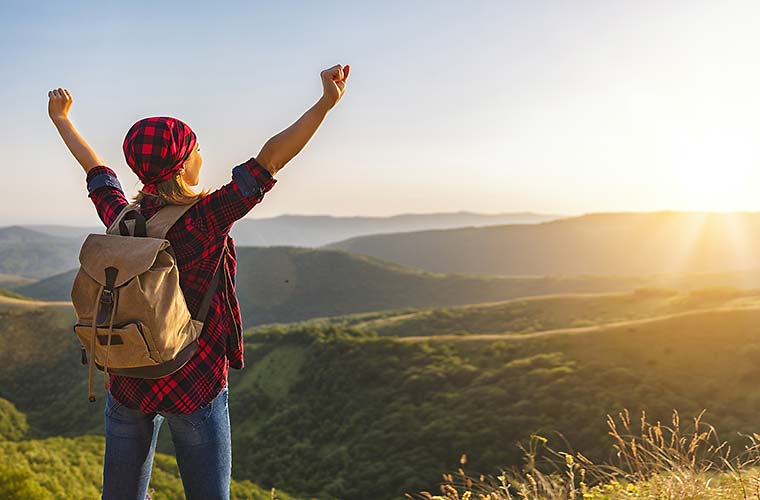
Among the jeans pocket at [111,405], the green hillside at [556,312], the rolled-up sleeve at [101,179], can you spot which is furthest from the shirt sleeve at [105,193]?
the green hillside at [556,312]

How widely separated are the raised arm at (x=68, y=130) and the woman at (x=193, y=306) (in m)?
0.59

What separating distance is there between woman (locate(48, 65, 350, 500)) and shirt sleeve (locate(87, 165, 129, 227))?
24 centimetres

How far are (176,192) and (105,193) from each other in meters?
0.52

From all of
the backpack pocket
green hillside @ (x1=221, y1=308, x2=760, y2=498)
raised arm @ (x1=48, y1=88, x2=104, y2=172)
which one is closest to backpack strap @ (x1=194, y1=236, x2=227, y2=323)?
the backpack pocket

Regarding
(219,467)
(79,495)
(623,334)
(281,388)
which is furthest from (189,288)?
(281,388)

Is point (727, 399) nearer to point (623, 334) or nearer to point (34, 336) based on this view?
point (623, 334)

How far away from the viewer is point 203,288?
6.86ft

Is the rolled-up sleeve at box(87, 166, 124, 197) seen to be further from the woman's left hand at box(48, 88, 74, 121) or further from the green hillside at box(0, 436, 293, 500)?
the green hillside at box(0, 436, 293, 500)

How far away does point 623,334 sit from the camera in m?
28.5

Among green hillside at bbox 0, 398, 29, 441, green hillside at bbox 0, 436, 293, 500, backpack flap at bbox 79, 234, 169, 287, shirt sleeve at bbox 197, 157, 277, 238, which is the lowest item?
green hillside at bbox 0, 398, 29, 441

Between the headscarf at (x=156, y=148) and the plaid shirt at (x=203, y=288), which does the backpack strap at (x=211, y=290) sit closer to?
the plaid shirt at (x=203, y=288)

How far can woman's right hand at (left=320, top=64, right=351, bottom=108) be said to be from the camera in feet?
6.77

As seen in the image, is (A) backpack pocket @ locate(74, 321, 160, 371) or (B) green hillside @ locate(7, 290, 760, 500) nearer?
(A) backpack pocket @ locate(74, 321, 160, 371)

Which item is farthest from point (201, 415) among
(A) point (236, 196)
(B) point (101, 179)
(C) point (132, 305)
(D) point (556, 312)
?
(D) point (556, 312)
